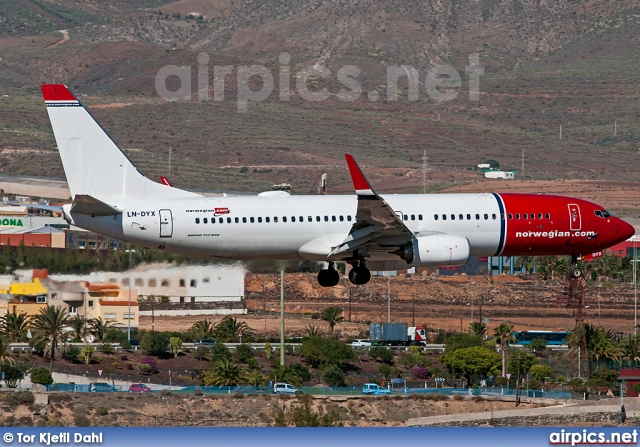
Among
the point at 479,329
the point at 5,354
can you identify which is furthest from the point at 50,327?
the point at 479,329

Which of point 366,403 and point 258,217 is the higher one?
point 258,217

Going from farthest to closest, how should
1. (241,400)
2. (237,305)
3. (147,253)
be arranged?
(237,305) → (241,400) → (147,253)

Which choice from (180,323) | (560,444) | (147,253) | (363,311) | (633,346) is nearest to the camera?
(560,444)

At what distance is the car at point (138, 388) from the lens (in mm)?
95000

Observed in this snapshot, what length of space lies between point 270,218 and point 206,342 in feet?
191

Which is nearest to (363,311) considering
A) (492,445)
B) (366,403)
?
(366,403)

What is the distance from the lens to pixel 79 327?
111375mm

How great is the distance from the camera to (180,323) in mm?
128625

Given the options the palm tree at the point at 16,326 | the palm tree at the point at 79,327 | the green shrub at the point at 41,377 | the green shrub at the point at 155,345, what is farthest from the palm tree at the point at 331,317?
the green shrub at the point at 41,377

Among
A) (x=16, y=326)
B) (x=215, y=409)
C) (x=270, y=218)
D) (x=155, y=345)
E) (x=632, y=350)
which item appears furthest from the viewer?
(x=632, y=350)

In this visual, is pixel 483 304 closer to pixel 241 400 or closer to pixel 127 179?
pixel 241 400

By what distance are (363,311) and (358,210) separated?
89053 millimetres

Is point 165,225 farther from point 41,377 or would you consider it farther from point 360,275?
point 41,377

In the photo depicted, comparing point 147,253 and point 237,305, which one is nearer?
point 147,253
